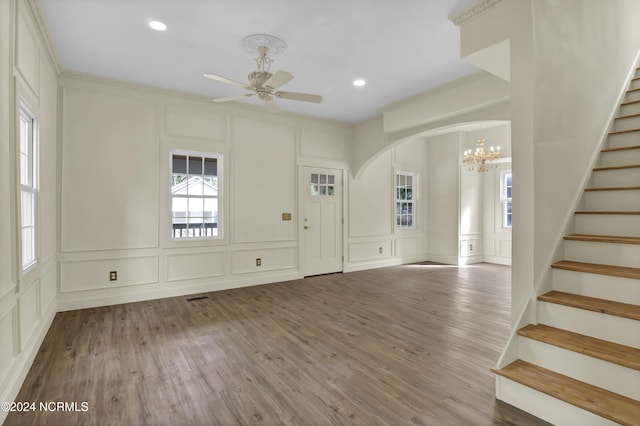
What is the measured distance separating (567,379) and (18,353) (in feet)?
12.3

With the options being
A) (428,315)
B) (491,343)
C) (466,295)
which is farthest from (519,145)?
(466,295)

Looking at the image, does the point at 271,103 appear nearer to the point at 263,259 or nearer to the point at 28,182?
the point at 28,182

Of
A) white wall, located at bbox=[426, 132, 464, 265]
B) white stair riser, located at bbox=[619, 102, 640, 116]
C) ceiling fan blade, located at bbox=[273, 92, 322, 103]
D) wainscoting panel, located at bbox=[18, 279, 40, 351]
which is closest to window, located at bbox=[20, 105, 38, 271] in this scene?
wainscoting panel, located at bbox=[18, 279, 40, 351]

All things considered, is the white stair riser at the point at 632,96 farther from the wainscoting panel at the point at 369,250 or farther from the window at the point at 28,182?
the window at the point at 28,182

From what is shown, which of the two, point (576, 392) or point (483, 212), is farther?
point (483, 212)

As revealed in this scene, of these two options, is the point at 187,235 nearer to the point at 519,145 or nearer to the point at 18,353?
the point at 18,353

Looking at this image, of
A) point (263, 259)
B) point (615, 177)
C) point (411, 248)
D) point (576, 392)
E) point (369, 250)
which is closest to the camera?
point (576, 392)

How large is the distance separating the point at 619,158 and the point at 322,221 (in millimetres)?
4455

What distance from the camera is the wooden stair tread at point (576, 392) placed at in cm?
156

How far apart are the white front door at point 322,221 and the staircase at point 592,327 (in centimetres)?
→ 428

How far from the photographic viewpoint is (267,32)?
124 inches

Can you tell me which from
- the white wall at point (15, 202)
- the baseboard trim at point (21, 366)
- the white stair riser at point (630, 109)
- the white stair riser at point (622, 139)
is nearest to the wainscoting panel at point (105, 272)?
the white wall at point (15, 202)

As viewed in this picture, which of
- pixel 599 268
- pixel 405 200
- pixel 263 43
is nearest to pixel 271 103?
pixel 263 43

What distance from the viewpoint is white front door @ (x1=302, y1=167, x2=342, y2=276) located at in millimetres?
6141
